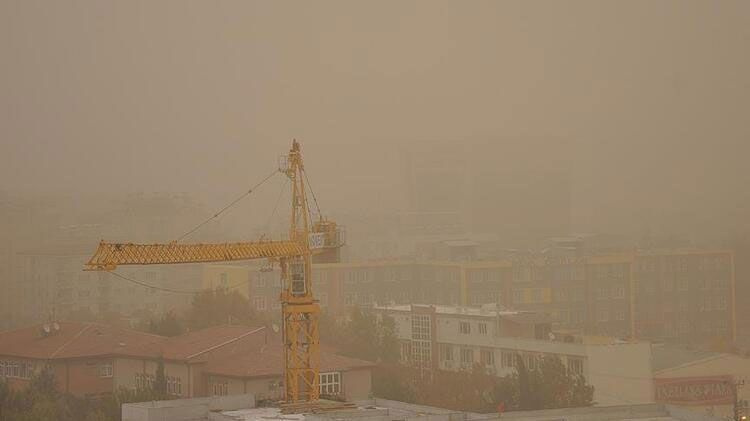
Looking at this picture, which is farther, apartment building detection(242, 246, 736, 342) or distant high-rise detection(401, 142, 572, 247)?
distant high-rise detection(401, 142, 572, 247)

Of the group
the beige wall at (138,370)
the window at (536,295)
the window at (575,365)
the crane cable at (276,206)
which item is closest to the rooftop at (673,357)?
the window at (575,365)

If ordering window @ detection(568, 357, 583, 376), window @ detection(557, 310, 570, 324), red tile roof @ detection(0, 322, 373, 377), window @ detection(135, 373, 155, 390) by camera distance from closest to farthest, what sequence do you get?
window @ detection(135, 373, 155, 390), red tile roof @ detection(0, 322, 373, 377), window @ detection(568, 357, 583, 376), window @ detection(557, 310, 570, 324)

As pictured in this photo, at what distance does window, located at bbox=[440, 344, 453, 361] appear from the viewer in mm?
25672

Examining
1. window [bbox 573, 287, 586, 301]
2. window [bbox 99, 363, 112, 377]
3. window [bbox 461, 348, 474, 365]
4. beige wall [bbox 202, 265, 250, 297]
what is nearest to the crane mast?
window [bbox 99, 363, 112, 377]

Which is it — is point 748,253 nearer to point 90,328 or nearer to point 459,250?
point 459,250

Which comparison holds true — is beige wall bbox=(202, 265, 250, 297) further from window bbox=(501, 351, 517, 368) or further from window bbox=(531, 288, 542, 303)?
window bbox=(501, 351, 517, 368)

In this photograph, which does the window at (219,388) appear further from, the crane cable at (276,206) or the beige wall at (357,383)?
the crane cable at (276,206)

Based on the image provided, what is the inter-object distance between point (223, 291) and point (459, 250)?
4.80 meters

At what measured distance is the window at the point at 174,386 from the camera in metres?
21.3

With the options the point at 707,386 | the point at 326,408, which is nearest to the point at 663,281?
the point at 707,386

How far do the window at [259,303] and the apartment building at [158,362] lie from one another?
5868 millimetres

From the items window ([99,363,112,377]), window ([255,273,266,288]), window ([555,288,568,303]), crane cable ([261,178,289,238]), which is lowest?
window ([99,363,112,377])

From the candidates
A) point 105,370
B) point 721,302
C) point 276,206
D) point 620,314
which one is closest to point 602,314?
point 620,314

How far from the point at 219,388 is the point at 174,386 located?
100cm
